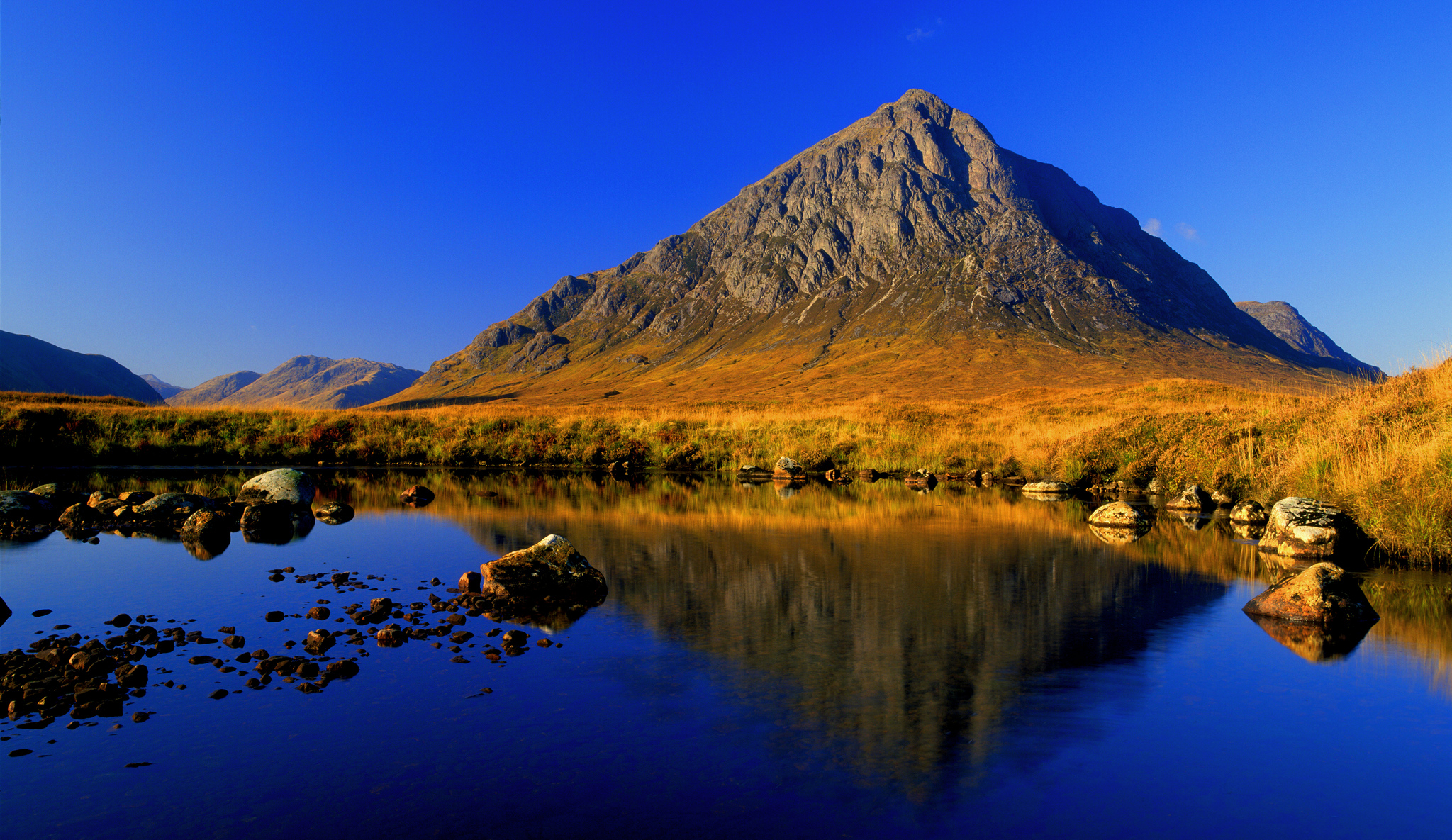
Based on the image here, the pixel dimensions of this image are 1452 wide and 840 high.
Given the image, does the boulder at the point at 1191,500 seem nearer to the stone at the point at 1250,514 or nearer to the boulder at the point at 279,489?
the stone at the point at 1250,514

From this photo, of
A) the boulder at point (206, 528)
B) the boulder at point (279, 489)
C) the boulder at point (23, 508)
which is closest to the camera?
the boulder at point (206, 528)

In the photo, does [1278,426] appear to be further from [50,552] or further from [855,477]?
[50,552]

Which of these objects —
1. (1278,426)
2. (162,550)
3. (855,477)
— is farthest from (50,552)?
(1278,426)

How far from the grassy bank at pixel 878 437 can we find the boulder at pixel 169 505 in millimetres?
19838

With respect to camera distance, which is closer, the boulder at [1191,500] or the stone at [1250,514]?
the stone at [1250,514]

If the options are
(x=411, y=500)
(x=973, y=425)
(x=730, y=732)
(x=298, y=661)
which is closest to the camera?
(x=730, y=732)

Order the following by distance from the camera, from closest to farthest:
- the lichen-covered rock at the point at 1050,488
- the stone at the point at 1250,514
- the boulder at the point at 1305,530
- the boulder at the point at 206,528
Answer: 1. the boulder at the point at 1305,530
2. the boulder at the point at 206,528
3. the stone at the point at 1250,514
4. the lichen-covered rock at the point at 1050,488

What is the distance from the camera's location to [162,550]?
1577 centimetres

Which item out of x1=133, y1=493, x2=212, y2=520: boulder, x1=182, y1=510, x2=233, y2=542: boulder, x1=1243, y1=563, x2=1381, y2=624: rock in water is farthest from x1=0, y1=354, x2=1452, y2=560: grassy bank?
x1=182, y1=510, x2=233, y2=542: boulder

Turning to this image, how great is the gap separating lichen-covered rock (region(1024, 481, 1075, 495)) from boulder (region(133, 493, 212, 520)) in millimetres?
29230

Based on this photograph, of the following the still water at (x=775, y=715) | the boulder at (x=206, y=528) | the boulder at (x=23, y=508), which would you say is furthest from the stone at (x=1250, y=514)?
the boulder at (x=23, y=508)

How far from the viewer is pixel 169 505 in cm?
2006

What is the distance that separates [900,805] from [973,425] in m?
39.6

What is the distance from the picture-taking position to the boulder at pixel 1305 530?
16203 millimetres
